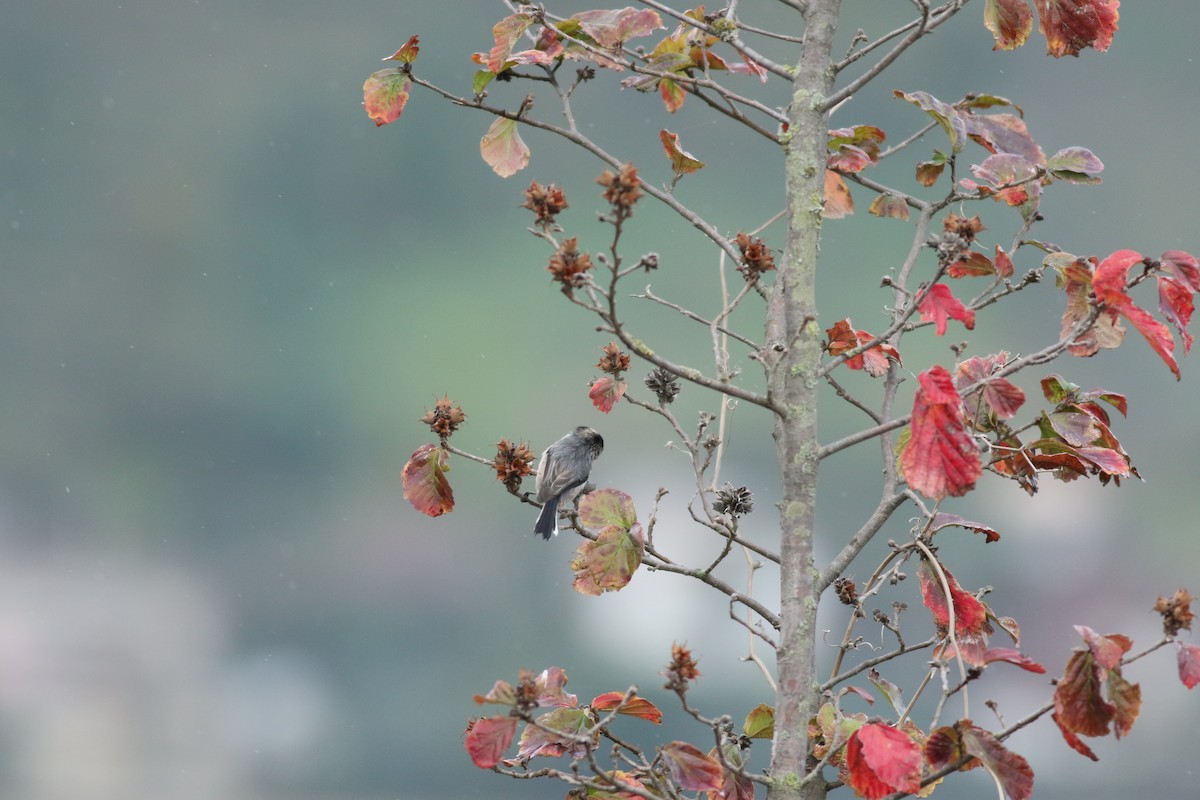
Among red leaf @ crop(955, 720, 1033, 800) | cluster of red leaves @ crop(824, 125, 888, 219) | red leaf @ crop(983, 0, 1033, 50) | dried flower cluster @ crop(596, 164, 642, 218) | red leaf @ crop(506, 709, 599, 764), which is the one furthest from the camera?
cluster of red leaves @ crop(824, 125, 888, 219)

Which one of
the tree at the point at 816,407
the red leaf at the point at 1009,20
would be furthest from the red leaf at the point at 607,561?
the red leaf at the point at 1009,20

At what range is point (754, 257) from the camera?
1.40 metres

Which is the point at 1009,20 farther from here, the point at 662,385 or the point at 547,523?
the point at 547,523

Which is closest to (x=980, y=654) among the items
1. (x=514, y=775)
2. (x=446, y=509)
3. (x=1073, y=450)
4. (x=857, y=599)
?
(x=857, y=599)

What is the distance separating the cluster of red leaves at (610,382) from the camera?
1.64m

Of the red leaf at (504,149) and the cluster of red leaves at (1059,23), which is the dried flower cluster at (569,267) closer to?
the red leaf at (504,149)

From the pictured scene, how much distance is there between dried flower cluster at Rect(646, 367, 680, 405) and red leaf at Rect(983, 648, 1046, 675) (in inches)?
21.0

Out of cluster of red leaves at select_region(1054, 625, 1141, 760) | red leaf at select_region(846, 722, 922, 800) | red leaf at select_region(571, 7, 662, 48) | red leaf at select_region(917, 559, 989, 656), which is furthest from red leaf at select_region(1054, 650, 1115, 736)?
red leaf at select_region(571, 7, 662, 48)

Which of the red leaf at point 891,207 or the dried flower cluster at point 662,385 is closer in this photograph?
the dried flower cluster at point 662,385

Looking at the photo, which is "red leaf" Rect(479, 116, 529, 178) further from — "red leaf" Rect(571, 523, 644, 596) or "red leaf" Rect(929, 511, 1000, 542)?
"red leaf" Rect(929, 511, 1000, 542)

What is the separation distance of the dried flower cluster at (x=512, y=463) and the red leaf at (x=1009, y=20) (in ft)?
2.91

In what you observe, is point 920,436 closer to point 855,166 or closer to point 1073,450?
point 1073,450

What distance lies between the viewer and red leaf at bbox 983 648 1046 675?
1.33 m

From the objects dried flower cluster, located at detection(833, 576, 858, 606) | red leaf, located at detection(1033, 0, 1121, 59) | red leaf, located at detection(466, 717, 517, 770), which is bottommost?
red leaf, located at detection(466, 717, 517, 770)
